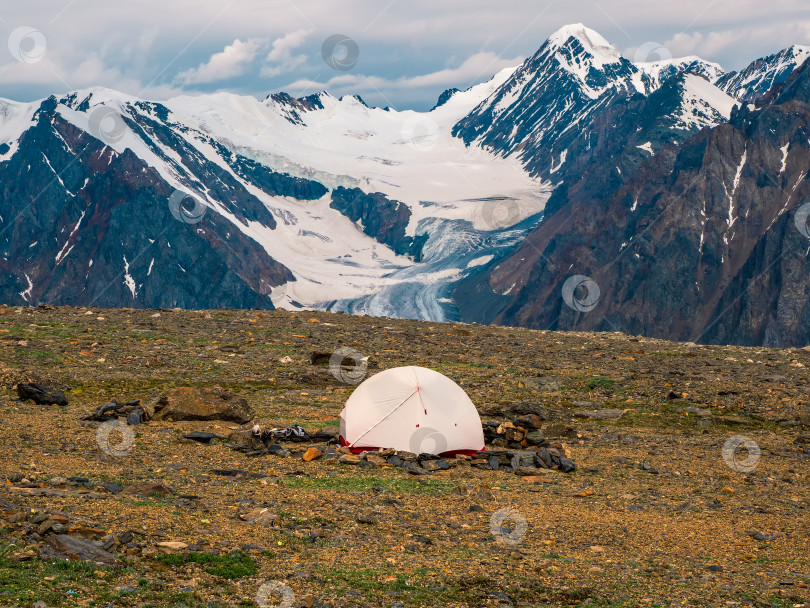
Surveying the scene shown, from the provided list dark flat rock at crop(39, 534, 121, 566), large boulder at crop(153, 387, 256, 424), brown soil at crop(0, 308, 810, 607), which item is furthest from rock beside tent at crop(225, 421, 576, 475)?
dark flat rock at crop(39, 534, 121, 566)

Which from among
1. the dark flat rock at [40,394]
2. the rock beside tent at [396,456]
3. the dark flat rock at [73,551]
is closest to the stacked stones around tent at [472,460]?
the rock beside tent at [396,456]

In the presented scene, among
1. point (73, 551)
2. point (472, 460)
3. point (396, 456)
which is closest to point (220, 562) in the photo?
point (73, 551)

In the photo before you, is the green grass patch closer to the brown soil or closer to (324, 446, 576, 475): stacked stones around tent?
the brown soil

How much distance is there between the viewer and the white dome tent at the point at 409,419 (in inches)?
893

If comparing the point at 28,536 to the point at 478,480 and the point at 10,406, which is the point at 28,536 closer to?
the point at 478,480

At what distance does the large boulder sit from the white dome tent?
3239 millimetres

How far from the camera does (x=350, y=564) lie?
1397 cm

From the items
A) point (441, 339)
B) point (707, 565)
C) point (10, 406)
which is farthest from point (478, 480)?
point (441, 339)

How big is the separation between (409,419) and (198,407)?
5993 millimetres

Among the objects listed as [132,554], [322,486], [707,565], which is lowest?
[132,554]

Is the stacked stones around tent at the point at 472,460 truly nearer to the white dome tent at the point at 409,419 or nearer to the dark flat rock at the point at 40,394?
the white dome tent at the point at 409,419

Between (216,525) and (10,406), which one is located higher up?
(10,406)

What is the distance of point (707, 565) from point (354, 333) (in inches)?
1099

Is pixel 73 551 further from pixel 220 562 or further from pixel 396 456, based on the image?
pixel 396 456
